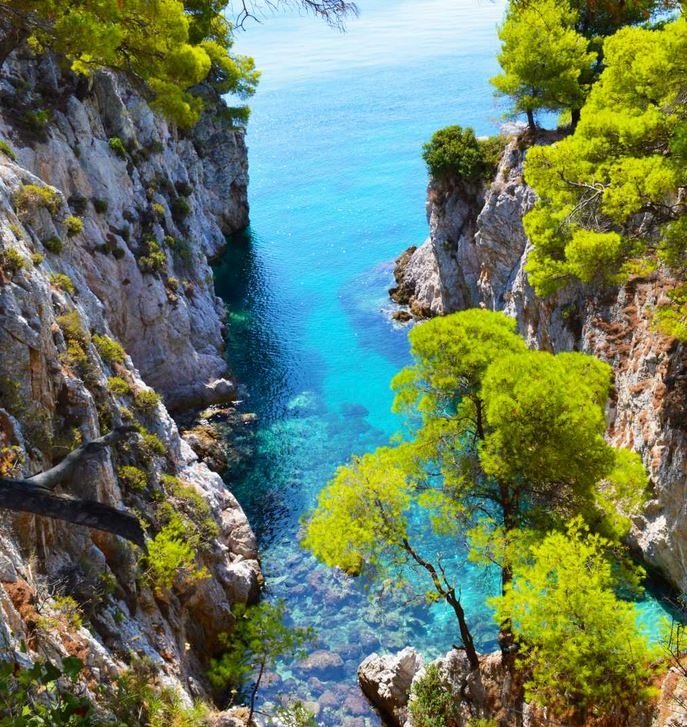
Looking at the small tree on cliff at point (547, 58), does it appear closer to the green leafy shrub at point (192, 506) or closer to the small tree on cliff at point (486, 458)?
the small tree on cliff at point (486, 458)

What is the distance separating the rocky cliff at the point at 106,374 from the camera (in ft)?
46.7

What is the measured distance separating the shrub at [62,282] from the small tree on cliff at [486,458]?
11.3m

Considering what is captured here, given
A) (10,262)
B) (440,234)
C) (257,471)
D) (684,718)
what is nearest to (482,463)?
(684,718)

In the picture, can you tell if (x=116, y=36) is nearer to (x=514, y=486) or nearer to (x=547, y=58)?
(x=514, y=486)

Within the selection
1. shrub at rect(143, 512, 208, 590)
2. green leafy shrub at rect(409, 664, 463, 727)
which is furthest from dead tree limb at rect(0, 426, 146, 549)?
green leafy shrub at rect(409, 664, 463, 727)

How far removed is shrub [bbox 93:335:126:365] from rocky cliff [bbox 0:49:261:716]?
0.20ft

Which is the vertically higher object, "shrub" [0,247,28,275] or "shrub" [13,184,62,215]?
"shrub" [13,184,62,215]

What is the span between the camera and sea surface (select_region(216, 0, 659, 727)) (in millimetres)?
22547

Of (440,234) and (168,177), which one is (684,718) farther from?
(168,177)

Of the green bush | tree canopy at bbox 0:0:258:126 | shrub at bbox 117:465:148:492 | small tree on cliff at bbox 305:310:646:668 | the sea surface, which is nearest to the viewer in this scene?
tree canopy at bbox 0:0:258:126

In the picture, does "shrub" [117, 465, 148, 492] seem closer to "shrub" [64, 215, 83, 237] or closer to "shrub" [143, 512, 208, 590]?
"shrub" [143, 512, 208, 590]

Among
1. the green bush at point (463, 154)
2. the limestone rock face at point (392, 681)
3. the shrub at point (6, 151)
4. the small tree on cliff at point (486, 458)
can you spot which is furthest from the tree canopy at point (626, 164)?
the shrub at point (6, 151)

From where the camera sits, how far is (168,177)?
39.9 metres

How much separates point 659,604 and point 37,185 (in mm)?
25327
